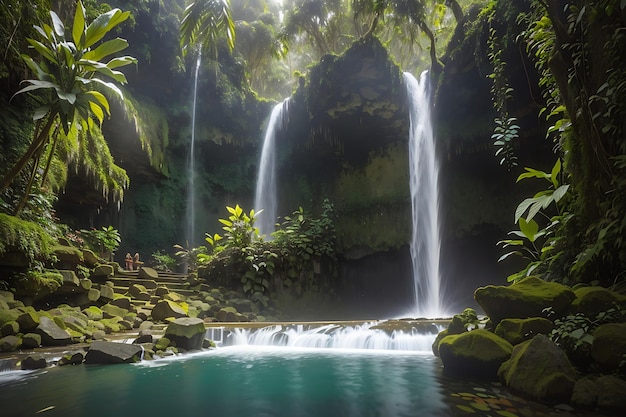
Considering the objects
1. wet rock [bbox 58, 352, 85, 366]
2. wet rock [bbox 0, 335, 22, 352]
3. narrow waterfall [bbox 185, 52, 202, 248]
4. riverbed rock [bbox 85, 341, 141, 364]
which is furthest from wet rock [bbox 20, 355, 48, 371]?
narrow waterfall [bbox 185, 52, 202, 248]

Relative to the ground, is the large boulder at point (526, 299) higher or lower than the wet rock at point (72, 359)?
higher

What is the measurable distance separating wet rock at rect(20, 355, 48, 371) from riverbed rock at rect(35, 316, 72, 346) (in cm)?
114

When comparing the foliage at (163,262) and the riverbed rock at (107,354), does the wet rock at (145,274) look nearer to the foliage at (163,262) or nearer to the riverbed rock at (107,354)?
the foliage at (163,262)

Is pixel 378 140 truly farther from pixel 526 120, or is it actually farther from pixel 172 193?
pixel 172 193

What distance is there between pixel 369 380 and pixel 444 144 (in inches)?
395

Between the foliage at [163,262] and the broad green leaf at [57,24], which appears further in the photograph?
the foliage at [163,262]

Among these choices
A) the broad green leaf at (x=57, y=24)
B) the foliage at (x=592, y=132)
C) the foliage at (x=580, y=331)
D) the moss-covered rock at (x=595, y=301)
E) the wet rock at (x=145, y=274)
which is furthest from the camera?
the wet rock at (x=145, y=274)

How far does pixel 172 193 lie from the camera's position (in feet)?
51.4

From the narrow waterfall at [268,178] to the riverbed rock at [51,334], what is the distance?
373 inches

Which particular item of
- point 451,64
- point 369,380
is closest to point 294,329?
point 369,380

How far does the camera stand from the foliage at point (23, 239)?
5953 mm

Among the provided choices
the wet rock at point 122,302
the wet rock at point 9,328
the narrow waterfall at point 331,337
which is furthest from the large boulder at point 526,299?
the wet rock at point 122,302

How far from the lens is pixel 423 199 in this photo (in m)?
12.4

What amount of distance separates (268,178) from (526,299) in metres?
12.7
